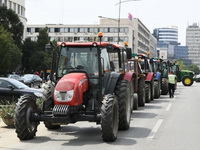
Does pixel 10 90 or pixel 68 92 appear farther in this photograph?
pixel 10 90

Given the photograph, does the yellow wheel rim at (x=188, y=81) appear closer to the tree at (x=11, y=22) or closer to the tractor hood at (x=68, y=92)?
the tree at (x=11, y=22)

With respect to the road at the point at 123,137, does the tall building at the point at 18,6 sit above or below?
above

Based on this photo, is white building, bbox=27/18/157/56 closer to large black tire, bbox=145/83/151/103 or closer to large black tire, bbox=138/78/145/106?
large black tire, bbox=145/83/151/103

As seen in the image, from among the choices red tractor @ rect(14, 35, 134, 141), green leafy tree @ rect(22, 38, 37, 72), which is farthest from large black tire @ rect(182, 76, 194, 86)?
red tractor @ rect(14, 35, 134, 141)

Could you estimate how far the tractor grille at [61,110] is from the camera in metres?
9.84

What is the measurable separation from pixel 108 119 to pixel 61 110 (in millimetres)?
1082

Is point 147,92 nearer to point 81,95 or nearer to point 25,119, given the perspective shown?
point 81,95

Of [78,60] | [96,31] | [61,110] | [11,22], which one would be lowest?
[61,110]

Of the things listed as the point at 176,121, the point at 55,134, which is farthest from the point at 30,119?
the point at 176,121

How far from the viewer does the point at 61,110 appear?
32.4 feet

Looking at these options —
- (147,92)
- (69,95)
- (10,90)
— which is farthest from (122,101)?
(147,92)

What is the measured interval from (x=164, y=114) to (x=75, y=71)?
6.98m

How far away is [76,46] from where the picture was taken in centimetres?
1139

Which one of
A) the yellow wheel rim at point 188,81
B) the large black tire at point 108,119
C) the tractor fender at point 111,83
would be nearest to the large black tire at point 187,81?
the yellow wheel rim at point 188,81
